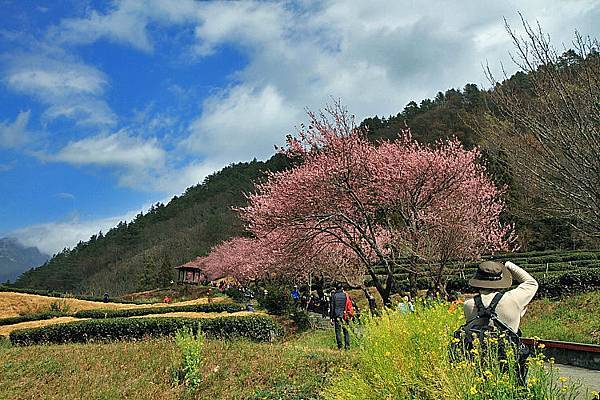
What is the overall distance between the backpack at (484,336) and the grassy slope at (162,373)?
474 cm

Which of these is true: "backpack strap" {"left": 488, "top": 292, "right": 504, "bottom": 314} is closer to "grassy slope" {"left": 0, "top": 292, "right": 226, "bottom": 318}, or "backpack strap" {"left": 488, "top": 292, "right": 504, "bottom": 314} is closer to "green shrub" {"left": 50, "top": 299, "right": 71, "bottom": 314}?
"green shrub" {"left": 50, "top": 299, "right": 71, "bottom": 314}

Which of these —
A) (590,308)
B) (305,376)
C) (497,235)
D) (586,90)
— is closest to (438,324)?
(586,90)

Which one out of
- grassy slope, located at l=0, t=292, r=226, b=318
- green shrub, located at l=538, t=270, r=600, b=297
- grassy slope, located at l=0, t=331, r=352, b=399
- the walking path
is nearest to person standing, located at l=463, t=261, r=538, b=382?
grassy slope, located at l=0, t=331, r=352, b=399

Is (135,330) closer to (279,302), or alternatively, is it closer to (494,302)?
(279,302)

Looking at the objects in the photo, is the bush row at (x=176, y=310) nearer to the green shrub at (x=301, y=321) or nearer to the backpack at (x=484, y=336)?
the green shrub at (x=301, y=321)

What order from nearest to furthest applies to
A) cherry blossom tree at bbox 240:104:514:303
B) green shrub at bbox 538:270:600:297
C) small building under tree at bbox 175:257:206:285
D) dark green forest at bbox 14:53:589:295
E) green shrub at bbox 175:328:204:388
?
green shrub at bbox 175:328:204:388, cherry blossom tree at bbox 240:104:514:303, green shrub at bbox 538:270:600:297, dark green forest at bbox 14:53:589:295, small building under tree at bbox 175:257:206:285

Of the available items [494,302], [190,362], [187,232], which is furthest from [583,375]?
[187,232]

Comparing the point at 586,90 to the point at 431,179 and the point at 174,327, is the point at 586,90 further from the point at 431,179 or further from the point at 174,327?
the point at 174,327

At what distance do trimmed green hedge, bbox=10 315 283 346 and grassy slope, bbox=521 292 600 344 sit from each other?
24.5ft

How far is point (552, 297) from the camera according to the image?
1848 cm

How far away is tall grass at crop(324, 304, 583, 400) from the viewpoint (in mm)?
3223

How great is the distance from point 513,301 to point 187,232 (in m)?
86.7

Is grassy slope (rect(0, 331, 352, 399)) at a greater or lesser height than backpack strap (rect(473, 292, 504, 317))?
lesser

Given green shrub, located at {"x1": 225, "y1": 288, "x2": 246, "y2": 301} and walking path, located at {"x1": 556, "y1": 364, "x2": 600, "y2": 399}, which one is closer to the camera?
walking path, located at {"x1": 556, "y1": 364, "x2": 600, "y2": 399}
